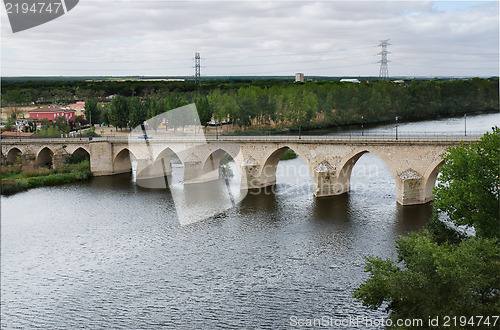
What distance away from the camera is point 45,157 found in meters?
62.1

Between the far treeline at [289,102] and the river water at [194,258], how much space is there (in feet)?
73.3

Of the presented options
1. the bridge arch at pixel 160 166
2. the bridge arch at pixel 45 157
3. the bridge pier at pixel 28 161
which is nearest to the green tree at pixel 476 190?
the bridge arch at pixel 160 166

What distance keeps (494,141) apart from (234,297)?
14429mm

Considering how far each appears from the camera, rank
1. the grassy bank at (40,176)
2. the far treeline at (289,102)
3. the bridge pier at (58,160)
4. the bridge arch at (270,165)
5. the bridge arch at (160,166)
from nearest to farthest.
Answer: the bridge arch at (270,165) < the grassy bank at (40,176) < the bridge arch at (160,166) < the bridge pier at (58,160) < the far treeline at (289,102)

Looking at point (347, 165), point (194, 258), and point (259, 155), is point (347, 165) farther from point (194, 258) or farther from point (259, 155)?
point (194, 258)

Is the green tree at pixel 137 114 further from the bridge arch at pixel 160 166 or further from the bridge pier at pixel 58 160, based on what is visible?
the bridge arch at pixel 160 166

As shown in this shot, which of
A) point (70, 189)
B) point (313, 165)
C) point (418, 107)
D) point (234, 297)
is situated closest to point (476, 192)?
point (234, 297)

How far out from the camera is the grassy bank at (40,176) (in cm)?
5125

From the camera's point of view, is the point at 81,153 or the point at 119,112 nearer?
the point at 81,153

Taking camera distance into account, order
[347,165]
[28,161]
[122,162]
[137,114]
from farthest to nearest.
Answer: [137,114] < [28,161] < [122,162] < [347,165]

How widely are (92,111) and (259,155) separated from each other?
4494 cm

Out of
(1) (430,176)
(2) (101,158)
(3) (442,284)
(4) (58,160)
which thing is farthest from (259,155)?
(3) (442,284)

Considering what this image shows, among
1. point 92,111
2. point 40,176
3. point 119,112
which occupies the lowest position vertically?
point 40,176

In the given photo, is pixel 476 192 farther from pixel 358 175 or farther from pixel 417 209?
pixel 358 175
